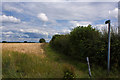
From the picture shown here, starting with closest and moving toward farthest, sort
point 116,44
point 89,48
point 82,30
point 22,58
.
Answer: point 116,44, point 22,58, point 89,48, point 82,30

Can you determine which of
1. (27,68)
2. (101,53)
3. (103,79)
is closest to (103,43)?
(101,53)

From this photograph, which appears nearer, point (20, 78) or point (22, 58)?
point (20, 78)

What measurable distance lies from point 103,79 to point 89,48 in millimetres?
3047

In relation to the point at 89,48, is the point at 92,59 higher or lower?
lower

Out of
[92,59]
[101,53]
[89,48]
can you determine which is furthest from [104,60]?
[89,48]

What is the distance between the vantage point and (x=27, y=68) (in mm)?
5078

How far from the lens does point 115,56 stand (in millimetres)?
5527

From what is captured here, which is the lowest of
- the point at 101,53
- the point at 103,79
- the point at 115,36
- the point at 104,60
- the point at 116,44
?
the point at 103,79

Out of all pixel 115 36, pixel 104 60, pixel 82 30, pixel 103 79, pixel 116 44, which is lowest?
pixel 103 79

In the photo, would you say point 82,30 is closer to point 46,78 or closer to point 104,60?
point 104,60

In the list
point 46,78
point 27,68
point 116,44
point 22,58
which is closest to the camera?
point 46,78

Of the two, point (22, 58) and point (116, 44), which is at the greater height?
point (116, 44)

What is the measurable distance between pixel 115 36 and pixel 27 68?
5.20m

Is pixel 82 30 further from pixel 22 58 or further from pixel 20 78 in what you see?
pixel 20 78
